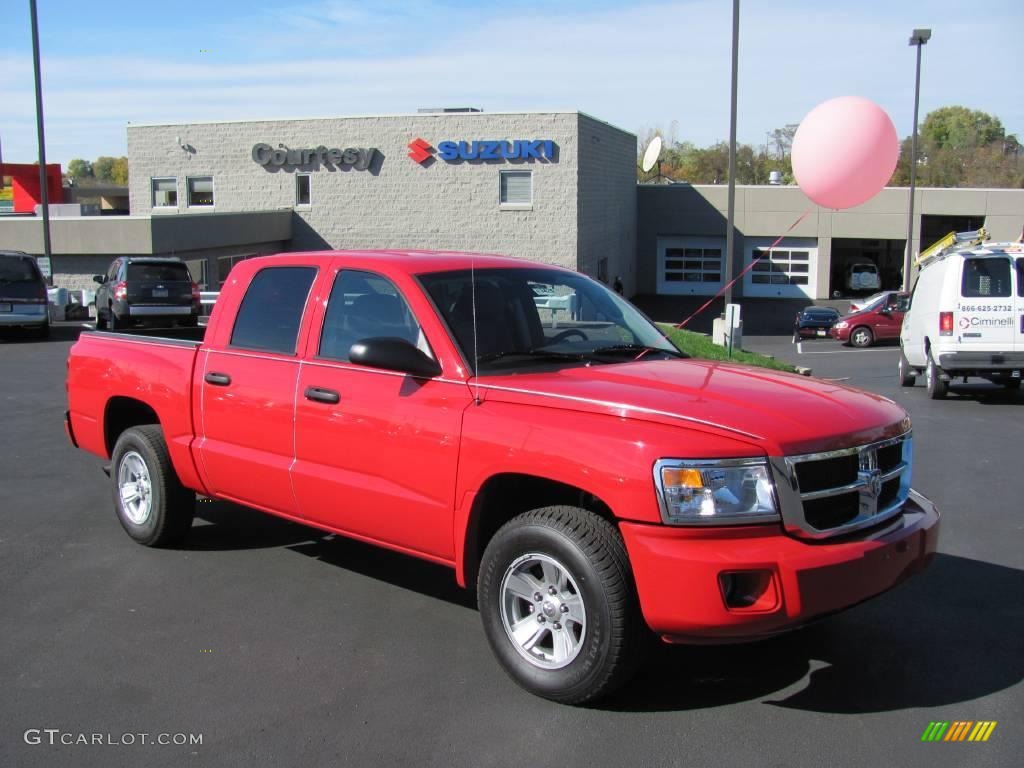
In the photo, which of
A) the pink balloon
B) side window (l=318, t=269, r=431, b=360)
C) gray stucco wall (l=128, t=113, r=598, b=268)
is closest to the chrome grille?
side window (l=318, t=269, r=431, b=360)

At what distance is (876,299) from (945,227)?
980 inches

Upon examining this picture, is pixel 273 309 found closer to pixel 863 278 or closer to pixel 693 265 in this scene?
pixel 693 265

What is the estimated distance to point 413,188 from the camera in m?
34.8

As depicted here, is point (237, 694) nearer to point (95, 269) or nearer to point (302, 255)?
point (302, 255)

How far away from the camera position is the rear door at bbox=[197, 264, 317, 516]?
530 centimetres

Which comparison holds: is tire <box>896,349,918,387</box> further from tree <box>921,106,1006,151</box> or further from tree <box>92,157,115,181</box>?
tree <box>92,157,115,181</box>

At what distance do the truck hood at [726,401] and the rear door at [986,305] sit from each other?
935 centimetres

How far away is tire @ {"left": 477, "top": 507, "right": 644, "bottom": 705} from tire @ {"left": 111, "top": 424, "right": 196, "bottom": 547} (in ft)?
8.70

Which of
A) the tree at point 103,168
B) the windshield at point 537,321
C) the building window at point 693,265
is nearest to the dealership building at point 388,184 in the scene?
the building window at point 693,265

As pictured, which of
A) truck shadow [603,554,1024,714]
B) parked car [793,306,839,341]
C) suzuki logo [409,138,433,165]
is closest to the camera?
truck shadow [603,554,1024,714]

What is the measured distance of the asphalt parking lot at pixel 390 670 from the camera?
385cm

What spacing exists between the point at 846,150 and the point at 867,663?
9409 mm

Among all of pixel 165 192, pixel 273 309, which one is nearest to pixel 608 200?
pixel 165 192

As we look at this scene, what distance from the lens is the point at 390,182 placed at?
35.0 meters
